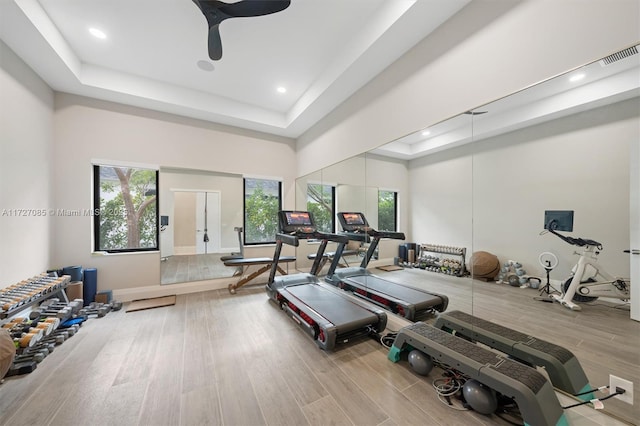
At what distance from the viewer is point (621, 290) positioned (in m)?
1.53

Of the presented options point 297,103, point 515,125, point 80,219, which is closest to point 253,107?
point 297,103

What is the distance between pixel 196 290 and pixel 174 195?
Answer: 5.94ft

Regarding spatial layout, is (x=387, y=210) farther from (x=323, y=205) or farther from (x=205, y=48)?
(x=205, y=48)

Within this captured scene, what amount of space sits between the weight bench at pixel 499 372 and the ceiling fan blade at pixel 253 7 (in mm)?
2960

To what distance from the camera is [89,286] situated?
339 cm

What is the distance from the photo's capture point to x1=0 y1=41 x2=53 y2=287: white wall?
8.16 feet

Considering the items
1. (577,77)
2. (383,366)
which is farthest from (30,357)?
(577,77)

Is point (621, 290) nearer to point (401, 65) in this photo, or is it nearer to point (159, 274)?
point (401, 65)

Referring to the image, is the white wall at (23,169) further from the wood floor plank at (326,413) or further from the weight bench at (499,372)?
the weight bench at (499,372)

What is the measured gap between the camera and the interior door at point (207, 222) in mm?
4523

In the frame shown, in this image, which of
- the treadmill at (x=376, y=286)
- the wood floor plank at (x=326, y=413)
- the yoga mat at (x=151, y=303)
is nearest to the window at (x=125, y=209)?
the yoga mat at (x=151, y=303)

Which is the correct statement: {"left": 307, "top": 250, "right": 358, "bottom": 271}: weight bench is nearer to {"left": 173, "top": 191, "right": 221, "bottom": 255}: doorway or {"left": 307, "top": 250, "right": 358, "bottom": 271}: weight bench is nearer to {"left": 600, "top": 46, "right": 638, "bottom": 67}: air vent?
{"left": 173, "top": 191, "right": 221, "bottom": 255}: doorway

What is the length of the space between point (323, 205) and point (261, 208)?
1457 mm

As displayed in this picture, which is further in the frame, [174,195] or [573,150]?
[174,195]
